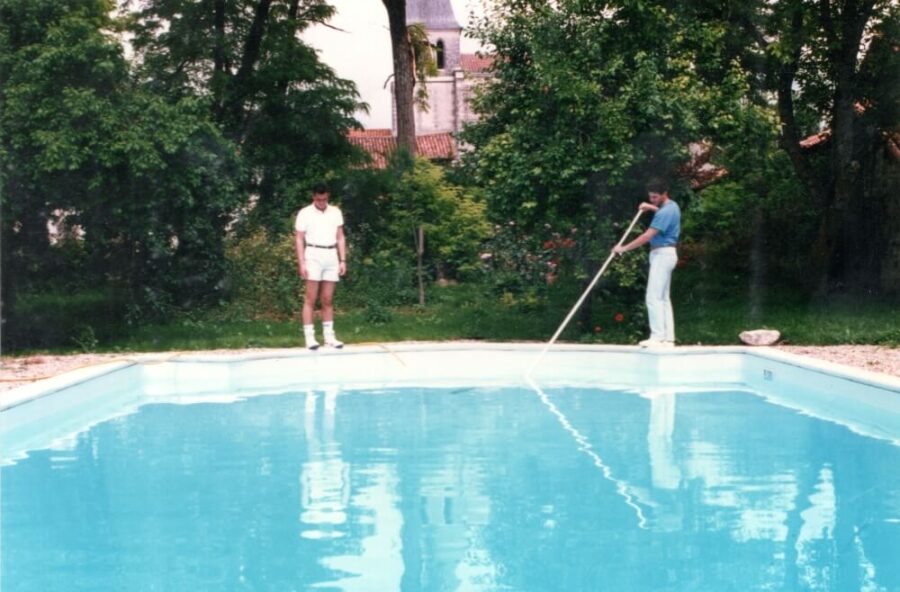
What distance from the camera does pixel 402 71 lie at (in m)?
18.3

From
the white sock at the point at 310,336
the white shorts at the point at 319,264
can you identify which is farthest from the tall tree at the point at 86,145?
the white sock at the point at 310,336

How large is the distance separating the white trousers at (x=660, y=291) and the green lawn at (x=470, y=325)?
135cm

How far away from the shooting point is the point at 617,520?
4.92 metres

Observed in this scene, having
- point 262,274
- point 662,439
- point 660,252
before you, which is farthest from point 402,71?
point 662,439

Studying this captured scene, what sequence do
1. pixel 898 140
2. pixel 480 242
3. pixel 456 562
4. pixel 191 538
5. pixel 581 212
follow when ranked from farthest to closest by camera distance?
pixel 898 140
pixel 480 242
pixel 581 212
pixel 191 538
pixel 456 562

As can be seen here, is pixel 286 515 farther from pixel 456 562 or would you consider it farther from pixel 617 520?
pixel 617 520

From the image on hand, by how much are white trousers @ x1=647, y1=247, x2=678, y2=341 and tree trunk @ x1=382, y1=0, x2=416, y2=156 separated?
26.9 ft

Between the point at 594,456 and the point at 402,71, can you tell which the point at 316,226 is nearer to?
the point at 594,456

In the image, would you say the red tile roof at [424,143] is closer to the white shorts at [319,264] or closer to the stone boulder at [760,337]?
the white shorts at [319,264]

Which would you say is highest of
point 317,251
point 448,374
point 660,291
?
point 317,251

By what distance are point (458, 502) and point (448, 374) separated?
4.78 metres

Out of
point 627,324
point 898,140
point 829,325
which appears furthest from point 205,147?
point 898,140

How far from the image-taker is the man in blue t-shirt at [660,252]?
9938 mm

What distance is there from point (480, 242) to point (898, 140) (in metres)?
6.08
